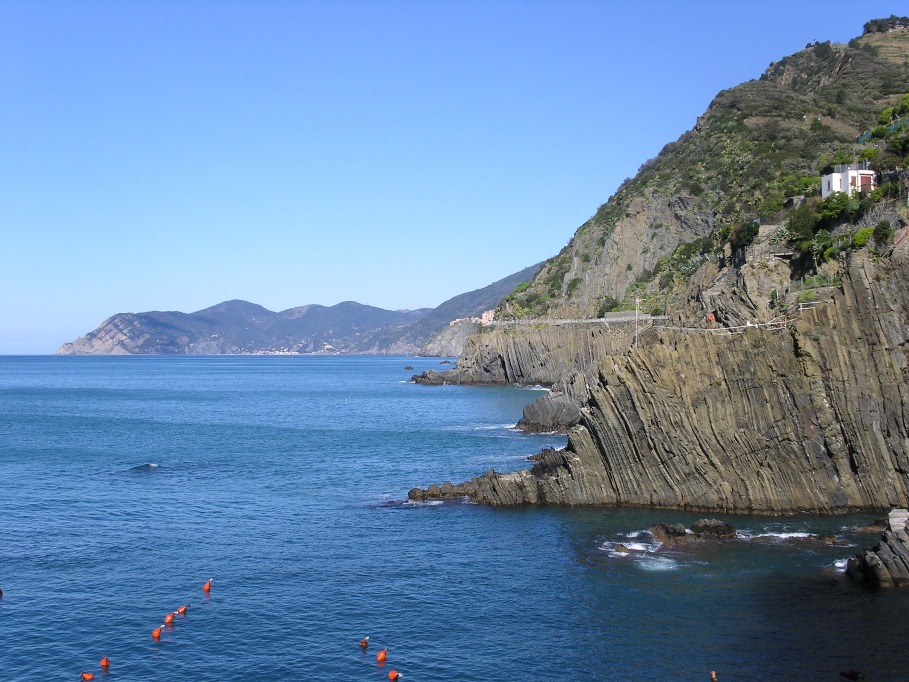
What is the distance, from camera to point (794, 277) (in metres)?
65.8

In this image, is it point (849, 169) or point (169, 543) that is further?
point (849, 169)

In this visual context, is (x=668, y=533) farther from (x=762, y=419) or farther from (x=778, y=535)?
(x=762, y=419)

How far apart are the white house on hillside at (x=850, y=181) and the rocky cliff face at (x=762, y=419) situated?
22.2m

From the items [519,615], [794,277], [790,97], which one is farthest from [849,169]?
[790,97]

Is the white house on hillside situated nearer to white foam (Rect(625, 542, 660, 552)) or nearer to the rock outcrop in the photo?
white foam (Rect(625, 542, 660, 552))

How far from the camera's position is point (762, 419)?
161 feet

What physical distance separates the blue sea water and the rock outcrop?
3.00 ft

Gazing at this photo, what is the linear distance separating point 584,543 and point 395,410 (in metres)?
78.0

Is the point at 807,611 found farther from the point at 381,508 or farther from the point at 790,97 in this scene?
the point at 790,97

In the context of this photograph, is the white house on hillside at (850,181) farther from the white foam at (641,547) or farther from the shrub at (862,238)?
the white foam at (641,547)

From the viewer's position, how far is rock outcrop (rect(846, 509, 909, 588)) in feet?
117

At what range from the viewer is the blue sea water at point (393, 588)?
3098cm

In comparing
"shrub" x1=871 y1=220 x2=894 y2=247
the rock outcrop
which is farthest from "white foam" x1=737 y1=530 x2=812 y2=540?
"shrub" x1=871 y1=220 x2=894 y2=247

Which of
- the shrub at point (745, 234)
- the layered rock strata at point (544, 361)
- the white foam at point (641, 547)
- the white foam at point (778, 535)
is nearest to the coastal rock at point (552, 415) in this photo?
the layered rock strata at point (544, 361)
